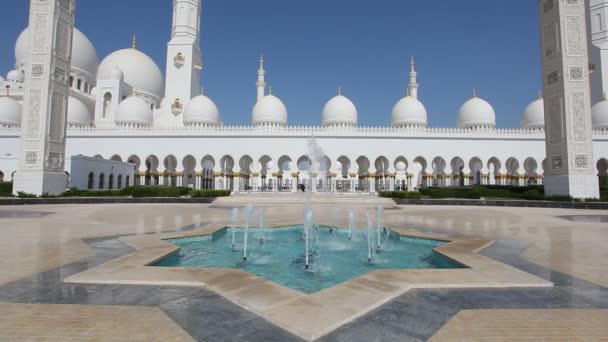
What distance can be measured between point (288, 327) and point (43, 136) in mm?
19502

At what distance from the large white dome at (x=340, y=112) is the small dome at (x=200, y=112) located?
10.5m

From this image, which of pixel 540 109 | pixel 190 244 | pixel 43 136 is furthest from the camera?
pixel 540 109

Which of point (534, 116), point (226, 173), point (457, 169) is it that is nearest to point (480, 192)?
point (457, 169)

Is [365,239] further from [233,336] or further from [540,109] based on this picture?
[540,109]

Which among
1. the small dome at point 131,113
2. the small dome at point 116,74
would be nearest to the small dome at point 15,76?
the small dome at point 116,74

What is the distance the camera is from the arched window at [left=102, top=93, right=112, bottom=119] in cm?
3169

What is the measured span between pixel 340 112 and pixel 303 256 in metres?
24.5

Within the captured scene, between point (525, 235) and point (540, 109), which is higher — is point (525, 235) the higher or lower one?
the lower one

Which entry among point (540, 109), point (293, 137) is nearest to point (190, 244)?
point (293, 137)

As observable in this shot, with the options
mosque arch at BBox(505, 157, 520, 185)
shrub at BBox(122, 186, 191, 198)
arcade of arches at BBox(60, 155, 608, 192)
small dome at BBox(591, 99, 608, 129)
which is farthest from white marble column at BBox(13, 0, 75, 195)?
small dome at BBox(591, 99, 608, 129)

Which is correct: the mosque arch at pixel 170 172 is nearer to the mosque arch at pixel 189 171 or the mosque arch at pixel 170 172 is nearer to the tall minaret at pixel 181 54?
the mosque arch at pixel 189 171

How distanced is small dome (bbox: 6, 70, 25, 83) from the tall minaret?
47.2 ft

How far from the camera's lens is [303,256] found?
16.2 ft

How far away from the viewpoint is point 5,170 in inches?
1009
